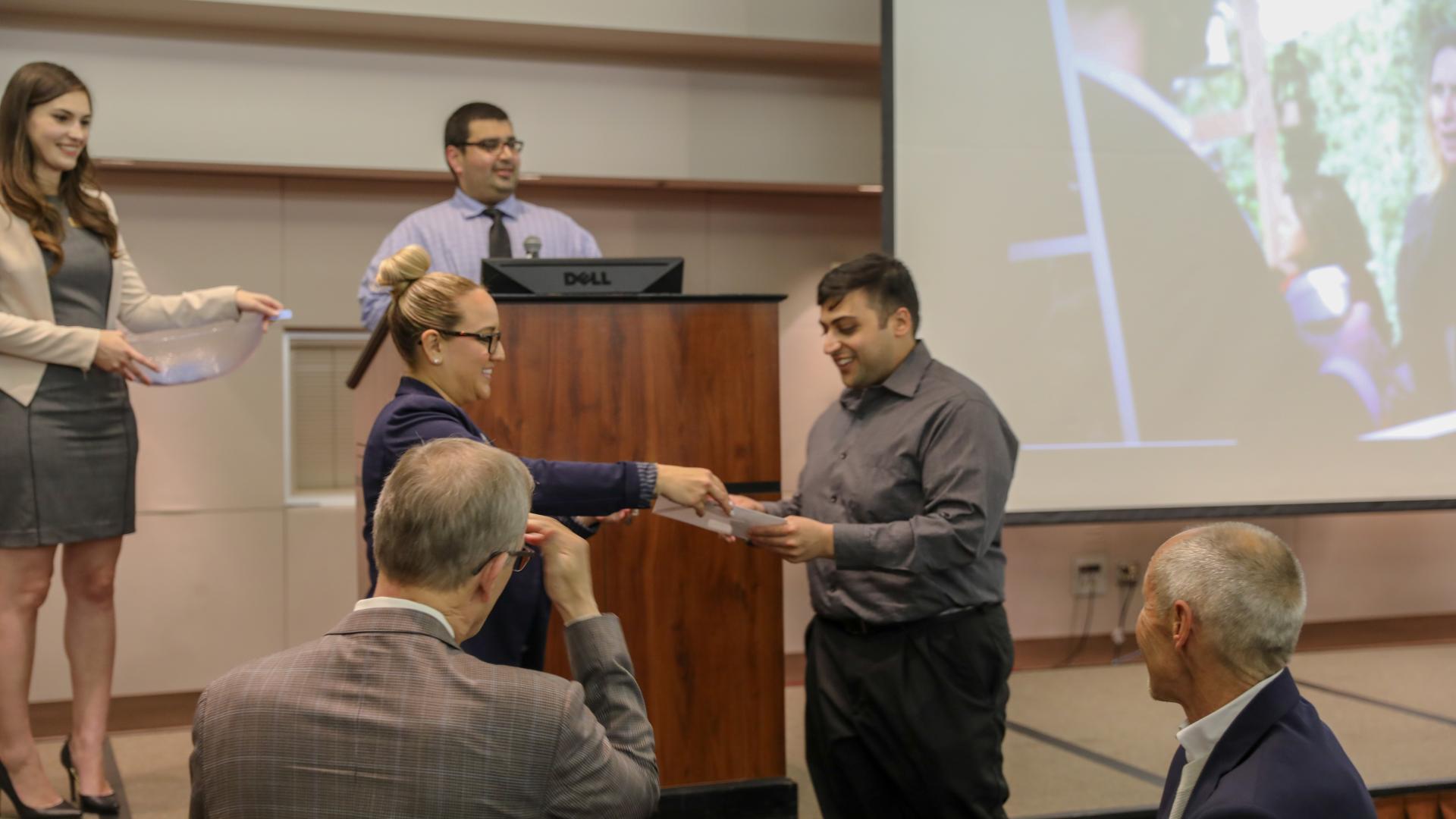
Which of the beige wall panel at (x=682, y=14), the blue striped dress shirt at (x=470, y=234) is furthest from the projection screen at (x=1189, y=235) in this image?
the blue striped dress shirt at (x=470, y=234)

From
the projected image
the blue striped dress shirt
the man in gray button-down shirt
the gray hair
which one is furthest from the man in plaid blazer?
the projected image

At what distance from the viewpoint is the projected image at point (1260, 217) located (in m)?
4.35

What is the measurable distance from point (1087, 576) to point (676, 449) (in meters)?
3.45

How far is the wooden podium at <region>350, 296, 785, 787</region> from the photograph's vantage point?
106 inches

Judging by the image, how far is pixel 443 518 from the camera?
4.43ft

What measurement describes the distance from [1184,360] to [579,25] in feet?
8.23

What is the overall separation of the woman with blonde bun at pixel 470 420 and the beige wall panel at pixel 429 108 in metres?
2.65

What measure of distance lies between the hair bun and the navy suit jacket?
18cm

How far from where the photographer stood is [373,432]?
208cm

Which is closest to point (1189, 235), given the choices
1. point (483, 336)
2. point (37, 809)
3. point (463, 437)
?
point (483, 336)

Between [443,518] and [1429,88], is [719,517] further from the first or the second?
[1429,88]

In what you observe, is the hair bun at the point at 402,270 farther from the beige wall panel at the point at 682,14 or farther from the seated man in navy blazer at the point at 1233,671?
the beige wall panel at the point at 682,14

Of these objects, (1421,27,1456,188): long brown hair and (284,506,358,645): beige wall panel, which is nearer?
(1421,27,1456,188): long brown hair

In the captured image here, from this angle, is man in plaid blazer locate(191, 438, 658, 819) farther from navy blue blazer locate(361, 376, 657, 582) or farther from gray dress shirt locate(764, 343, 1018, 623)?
gray dress shirt locate(764, 343, 1018, 623)
